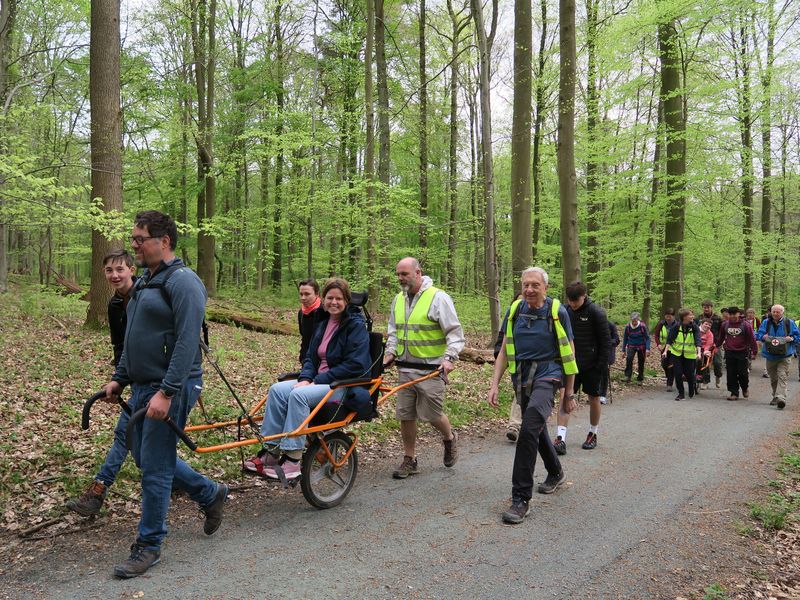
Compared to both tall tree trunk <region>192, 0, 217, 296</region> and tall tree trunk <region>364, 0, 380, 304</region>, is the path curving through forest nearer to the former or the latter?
tall tree trunk <region>364, 0, 380, 304</region>

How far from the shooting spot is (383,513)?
4762 mm

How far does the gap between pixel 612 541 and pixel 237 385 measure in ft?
20.8

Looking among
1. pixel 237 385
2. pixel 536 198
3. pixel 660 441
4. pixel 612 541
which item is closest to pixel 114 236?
pixel 237 385

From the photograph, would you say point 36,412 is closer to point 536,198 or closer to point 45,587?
point 45,587

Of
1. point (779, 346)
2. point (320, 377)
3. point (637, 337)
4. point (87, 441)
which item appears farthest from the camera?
point (637, 337)

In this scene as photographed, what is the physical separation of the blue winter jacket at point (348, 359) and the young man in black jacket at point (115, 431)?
5.30 ft

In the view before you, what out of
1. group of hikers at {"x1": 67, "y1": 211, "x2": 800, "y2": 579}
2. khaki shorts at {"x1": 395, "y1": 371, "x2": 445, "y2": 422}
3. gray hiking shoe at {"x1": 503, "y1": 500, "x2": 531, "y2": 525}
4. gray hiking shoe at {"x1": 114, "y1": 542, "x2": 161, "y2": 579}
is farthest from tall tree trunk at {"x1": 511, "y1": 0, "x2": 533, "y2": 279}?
gray hiking shoe at {"x1": 114, "y1": 542, "x2": 161, "y2": 579}

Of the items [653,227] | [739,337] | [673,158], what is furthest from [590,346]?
[653,227]

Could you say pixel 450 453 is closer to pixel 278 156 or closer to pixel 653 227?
pixel 278 156

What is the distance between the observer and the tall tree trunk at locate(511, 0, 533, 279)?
12750 millimetres

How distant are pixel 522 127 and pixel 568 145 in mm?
1162

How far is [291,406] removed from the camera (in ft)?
15.0

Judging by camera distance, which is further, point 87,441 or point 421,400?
point 87,441

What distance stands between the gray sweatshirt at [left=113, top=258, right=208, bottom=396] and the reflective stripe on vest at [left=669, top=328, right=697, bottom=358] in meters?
12.1
